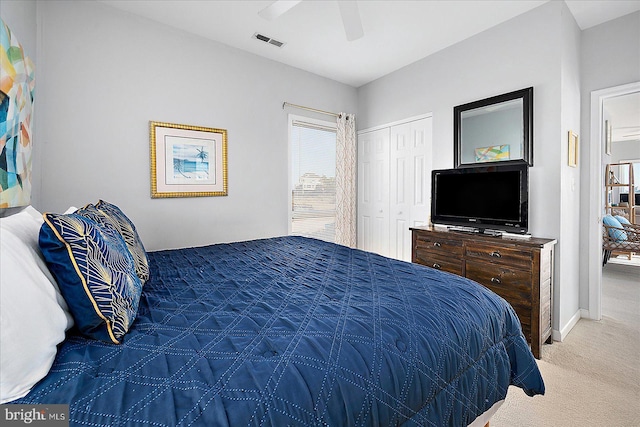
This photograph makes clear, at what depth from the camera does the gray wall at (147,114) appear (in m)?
2.42

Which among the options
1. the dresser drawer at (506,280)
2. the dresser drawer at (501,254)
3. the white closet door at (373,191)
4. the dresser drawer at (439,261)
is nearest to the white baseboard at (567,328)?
the dresser drawer at (506,280)

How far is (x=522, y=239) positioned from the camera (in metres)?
2.58

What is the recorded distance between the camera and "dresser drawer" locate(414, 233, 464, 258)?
2.86 meters

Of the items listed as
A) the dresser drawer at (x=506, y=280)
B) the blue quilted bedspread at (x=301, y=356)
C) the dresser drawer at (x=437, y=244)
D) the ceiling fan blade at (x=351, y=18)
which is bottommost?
the dresser drawer at (x=506, y=280)

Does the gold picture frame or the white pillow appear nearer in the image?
the white pillow

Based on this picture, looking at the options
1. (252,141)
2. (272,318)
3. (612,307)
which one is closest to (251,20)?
(252,141)

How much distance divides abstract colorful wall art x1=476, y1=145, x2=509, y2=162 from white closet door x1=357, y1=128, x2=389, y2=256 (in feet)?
4.18

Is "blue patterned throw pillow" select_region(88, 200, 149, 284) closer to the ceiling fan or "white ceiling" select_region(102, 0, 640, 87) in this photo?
the ceiling fan

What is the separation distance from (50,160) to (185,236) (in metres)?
1.20

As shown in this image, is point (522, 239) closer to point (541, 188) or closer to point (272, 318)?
point (541, 188)

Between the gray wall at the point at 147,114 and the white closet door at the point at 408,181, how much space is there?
56.3 inches

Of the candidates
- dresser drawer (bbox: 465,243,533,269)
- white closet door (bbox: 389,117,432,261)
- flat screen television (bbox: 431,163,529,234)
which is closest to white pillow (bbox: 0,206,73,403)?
dresser drawer (bbox: 465,243,533,269)

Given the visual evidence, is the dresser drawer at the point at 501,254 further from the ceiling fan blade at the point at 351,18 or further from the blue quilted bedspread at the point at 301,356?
the ceiling fan blade at the point at 351,18

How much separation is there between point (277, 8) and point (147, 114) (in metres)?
1.56
